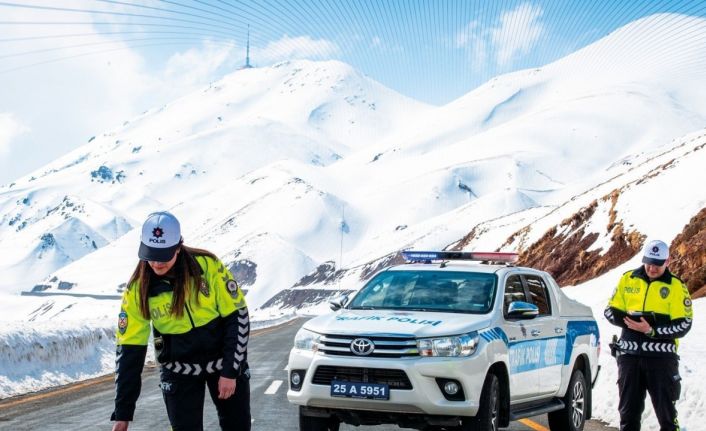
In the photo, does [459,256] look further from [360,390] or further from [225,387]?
[225,387]

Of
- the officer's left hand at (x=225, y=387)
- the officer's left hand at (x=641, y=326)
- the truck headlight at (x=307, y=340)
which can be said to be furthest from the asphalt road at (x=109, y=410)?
the officer's left hand at (x=225, y=387)

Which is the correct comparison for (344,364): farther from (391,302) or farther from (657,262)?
(657,262)

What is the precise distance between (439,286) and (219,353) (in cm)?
419

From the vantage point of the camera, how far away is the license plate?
7.70 meters

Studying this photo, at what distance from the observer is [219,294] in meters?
5.52

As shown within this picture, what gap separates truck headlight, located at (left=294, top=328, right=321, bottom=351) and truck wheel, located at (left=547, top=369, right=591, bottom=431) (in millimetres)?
3451

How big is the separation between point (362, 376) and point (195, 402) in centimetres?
258

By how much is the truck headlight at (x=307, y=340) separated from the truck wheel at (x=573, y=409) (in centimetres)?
345

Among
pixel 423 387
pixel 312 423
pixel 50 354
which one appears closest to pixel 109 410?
pixel 312 423

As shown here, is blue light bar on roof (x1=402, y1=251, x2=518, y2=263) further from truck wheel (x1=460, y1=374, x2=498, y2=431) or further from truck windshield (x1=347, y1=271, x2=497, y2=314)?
truck wheel (x1=460, y1=374, x2=498, y2=431)

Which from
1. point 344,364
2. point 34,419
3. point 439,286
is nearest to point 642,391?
point 439,286

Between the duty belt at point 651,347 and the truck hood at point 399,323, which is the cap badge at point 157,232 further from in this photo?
the duty belt at point 651,347

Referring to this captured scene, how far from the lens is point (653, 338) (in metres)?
8.78

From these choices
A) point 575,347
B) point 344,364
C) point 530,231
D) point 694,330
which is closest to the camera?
point 344,364
